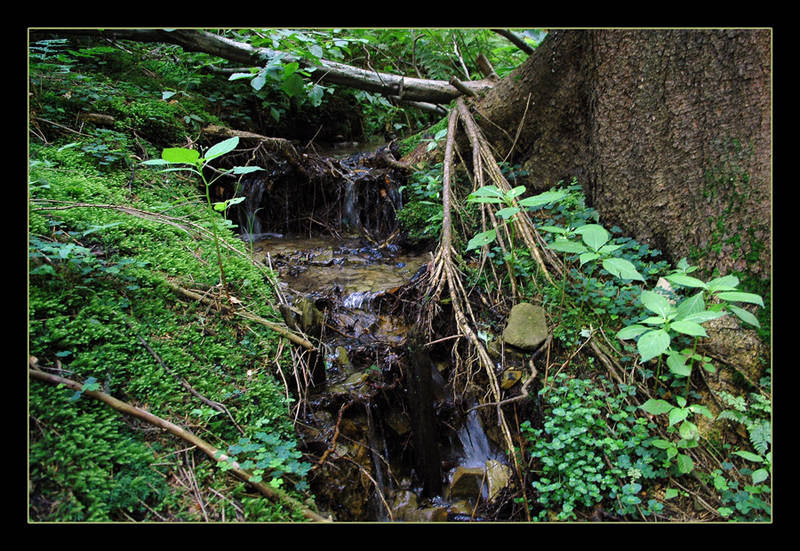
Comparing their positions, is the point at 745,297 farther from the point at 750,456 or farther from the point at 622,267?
the point at 750,456

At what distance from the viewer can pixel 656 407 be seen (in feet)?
6.25

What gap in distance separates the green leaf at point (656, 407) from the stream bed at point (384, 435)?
0.82m

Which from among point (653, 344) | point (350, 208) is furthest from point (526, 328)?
point (350, 208)

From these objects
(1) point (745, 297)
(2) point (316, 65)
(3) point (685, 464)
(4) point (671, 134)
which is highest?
(2) point (316, 65)

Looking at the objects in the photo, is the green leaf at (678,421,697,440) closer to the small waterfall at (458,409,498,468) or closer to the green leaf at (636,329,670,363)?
the green leaf at (636,329,670,363)

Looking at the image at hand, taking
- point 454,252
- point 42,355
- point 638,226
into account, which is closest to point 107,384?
point 42,355

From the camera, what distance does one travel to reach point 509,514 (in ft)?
6.63

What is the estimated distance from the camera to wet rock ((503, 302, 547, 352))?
2.38 metres

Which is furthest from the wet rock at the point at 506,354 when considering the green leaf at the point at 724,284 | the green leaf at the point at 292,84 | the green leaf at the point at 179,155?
the green leaf at the point at 292,84

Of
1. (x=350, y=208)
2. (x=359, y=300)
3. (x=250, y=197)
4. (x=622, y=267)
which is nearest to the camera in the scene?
(x=622, y=267)

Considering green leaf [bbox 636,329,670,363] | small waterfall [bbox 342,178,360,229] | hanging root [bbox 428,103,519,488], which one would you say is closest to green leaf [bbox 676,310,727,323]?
green leaf [bbox 636,329,670,363]

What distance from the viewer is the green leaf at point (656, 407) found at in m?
1.89

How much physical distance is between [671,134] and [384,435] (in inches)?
106

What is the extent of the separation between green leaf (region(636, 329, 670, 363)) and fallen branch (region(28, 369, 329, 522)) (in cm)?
153
